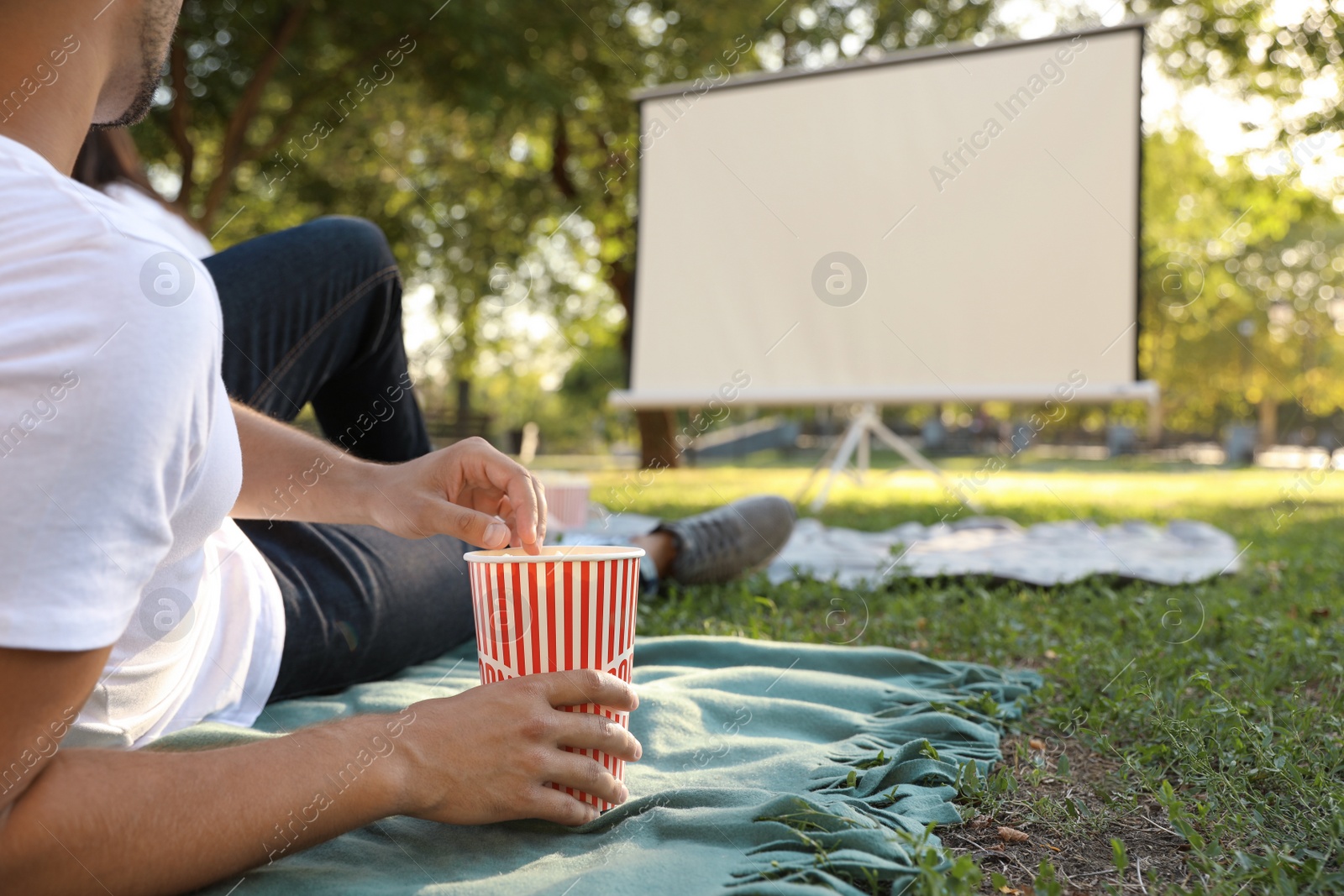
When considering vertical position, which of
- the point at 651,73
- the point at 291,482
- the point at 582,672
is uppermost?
the point at 651,73

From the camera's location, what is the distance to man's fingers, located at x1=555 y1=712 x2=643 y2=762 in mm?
992

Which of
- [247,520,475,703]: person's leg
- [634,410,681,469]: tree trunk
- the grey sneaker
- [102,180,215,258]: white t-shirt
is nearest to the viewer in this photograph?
[247,520,475,703]: person's leg

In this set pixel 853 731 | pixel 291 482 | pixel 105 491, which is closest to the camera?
pixel 105 491

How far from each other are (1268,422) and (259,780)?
106ft

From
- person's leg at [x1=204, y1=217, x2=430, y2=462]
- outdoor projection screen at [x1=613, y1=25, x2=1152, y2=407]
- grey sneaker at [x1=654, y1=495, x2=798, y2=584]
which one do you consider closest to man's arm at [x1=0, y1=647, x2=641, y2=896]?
person's leg at [x1=204, y1=217, x2=430, y2=462]

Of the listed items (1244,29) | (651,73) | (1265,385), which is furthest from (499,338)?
(1265,385)

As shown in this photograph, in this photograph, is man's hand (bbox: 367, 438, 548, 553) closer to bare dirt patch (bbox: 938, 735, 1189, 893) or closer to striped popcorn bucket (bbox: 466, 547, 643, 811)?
striped popcorn bucket (bbox: 466, 547, 643, 811)

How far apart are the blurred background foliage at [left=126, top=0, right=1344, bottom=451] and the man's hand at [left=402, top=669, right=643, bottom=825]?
15.5ft

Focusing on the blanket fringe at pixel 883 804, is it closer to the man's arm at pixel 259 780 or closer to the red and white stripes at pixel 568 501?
the man's arm at pixel 259 780

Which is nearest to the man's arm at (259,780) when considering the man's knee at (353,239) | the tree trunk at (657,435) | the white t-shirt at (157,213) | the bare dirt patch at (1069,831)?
the bare dirt patch at (1069,831)

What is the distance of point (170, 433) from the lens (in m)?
0.71

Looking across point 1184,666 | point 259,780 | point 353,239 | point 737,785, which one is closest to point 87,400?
point 259,780

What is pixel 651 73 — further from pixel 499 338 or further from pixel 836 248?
pixel 499 338

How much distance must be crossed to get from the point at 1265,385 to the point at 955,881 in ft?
100
